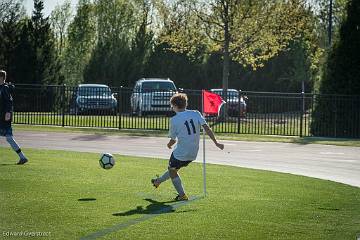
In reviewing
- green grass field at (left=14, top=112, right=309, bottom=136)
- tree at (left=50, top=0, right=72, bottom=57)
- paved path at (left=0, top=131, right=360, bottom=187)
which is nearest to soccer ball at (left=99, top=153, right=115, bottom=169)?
paved path at (left=0, top=131, right=360, bottom=187)

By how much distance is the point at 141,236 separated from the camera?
327 inches

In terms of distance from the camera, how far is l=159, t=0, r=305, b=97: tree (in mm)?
34125

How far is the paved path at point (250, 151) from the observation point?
16.8m

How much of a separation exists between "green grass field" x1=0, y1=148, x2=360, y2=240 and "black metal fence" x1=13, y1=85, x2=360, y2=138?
1204cm

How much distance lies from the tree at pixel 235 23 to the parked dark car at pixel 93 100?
18.2ft

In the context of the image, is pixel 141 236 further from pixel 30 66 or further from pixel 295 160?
pixel 30 66

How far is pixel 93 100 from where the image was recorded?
104 feet

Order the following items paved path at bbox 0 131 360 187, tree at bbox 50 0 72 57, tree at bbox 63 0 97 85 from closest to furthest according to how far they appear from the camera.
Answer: paved path at bbox 0 131 360 187 < tree at bbox 63 0 97 85 < tree at bbox 50 0 72 57

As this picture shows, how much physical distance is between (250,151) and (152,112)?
961 cm

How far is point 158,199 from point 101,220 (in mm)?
2181

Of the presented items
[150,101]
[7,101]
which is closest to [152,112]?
[150,101]

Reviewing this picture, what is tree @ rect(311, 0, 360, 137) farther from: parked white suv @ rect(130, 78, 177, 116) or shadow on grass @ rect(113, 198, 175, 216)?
shadow on grass @ rect(113, 198, 175, 216)

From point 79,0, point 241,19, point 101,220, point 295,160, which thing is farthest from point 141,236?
point 79,0

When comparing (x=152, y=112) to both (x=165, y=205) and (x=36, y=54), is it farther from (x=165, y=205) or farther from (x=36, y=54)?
(x=165, y=205)
